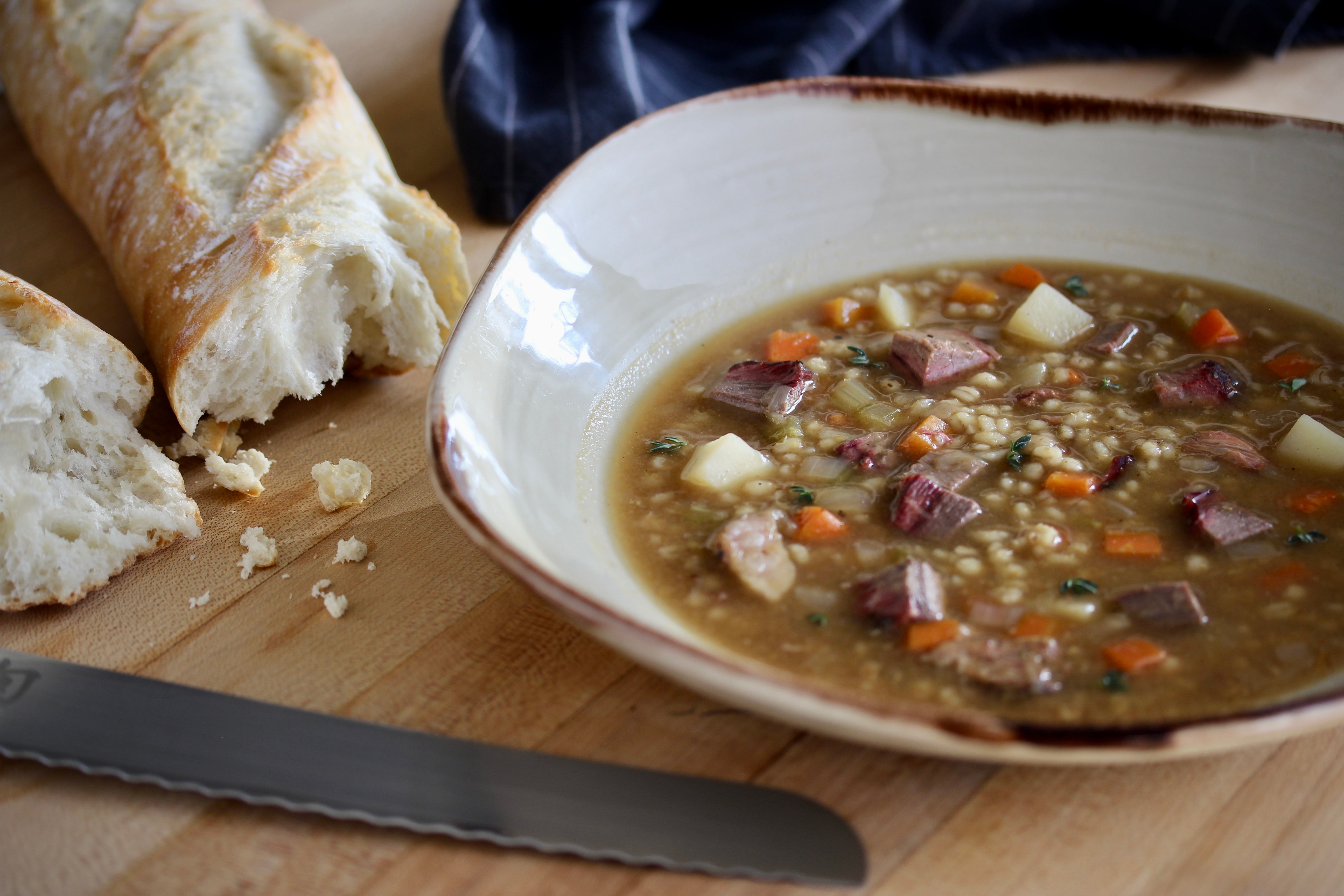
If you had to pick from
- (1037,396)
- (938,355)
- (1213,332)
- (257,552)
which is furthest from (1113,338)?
(257,552)

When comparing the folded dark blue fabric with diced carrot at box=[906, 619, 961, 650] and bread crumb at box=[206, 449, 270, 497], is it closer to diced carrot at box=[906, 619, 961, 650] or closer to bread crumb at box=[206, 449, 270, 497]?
bread crumb at box=[206, 449, 270, 497]

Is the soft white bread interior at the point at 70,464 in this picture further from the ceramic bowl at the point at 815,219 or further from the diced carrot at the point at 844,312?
the diced carrot at the point at 844,312

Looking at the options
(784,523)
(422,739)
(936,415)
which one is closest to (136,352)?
(422,739)

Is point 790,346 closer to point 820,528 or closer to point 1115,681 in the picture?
point 820,528

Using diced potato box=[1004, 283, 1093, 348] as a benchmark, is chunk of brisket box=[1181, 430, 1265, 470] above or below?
below

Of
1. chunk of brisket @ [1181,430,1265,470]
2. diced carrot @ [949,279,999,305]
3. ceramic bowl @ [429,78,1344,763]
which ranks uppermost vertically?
ceramic bowl @ [429,78,1344,763]

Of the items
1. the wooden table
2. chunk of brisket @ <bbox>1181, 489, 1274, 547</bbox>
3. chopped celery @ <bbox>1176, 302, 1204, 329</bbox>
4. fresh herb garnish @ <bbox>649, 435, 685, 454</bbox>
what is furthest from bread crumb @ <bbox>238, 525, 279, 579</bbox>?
chopped celery @ <bbox>1176, 302, 1204, 329</bbox>
